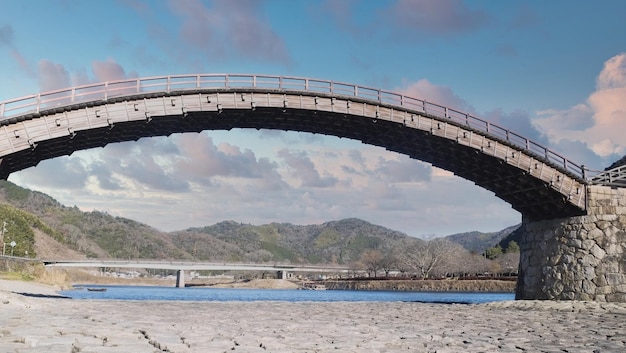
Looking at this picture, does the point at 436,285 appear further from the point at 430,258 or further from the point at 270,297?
the point at 270,297

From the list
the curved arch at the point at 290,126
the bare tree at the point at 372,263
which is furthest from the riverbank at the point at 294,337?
the bare tree at the point at 372,263

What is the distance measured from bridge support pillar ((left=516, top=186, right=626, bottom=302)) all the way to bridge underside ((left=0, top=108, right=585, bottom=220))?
41.8 inches

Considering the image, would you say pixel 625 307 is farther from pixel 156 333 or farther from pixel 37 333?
pixel 37 333

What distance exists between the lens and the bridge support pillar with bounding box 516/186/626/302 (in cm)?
3128

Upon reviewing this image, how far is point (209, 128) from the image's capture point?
116 feet

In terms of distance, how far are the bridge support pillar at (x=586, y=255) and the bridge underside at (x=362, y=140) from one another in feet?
3.48

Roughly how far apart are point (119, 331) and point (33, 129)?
19621 mm

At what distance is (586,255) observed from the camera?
3212 centimetres

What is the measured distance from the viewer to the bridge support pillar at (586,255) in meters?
31.3

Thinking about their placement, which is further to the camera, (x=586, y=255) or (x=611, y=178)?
(x=611, y=178)

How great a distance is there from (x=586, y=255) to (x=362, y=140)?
50.4 ft

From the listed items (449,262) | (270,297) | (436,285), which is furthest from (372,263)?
(270,297)

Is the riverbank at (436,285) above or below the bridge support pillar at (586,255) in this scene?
below

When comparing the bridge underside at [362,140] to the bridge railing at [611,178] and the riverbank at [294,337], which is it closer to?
the bridge railing at [611,178]
